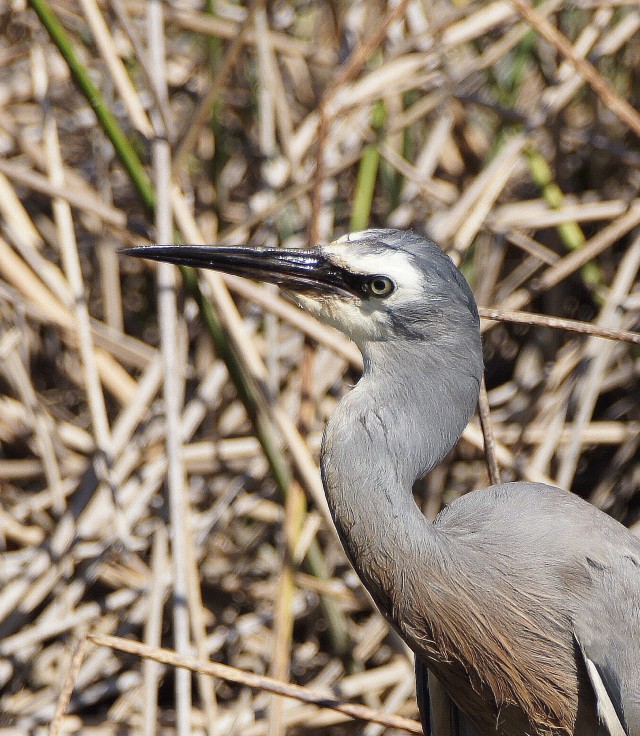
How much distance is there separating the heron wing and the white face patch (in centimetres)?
74

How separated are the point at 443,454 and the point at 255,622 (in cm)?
129

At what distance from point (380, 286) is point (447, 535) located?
41 cm

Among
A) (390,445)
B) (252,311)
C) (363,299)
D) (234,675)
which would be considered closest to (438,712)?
(234,675)

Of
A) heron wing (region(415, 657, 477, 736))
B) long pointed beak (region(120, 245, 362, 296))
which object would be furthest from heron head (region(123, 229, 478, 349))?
heron wing (region(415, 657, 477, 736))

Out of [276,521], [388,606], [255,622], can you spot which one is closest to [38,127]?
[276,521]

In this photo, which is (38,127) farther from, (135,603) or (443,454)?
(443,454)

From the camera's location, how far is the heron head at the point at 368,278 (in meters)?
1.35

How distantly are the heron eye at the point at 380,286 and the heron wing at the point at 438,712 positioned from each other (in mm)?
798

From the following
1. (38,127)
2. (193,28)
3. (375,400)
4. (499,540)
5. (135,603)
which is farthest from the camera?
(38,127)

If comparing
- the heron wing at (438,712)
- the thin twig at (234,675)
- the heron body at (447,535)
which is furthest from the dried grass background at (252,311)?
the heron body at (447,535)

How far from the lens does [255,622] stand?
2.49m

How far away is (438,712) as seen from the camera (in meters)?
1.78

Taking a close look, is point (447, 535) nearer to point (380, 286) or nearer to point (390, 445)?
point (390, 445)

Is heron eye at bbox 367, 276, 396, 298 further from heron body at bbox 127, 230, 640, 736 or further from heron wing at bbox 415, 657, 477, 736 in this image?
heron wing at bbox 415, 657, 477, 736
